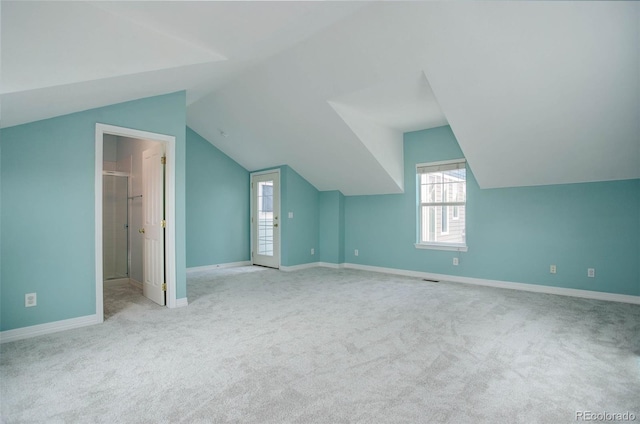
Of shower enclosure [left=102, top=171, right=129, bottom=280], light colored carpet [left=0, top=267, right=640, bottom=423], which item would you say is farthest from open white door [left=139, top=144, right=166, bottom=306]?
shower enclosure [left=102, top=171, right=129, bottom=280]

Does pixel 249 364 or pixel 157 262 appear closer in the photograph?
pixel 249 364

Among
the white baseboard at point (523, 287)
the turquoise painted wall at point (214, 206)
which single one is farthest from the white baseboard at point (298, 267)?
the white baseboard at point (523, 287)

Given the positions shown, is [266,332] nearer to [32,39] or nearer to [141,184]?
[32,39]

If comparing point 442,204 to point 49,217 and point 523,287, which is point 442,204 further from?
point 49,217

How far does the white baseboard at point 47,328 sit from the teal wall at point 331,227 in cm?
443

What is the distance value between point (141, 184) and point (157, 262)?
1470mm

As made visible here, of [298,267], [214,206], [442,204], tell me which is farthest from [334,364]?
[214,206]

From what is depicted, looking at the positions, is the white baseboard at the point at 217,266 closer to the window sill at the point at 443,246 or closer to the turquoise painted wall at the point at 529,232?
the turquoise painted wall at the point at 529,232

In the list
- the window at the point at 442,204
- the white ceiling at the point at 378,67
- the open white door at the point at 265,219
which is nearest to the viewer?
the white ceiling at the point at 378,67

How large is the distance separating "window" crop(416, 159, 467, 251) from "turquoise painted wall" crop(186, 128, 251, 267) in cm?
373

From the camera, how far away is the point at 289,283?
5.34m

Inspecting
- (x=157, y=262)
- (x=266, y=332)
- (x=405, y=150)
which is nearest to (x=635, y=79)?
(x=405, y=150)

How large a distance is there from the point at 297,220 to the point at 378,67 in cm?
381

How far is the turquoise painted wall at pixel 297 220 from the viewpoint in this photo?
261 inches
